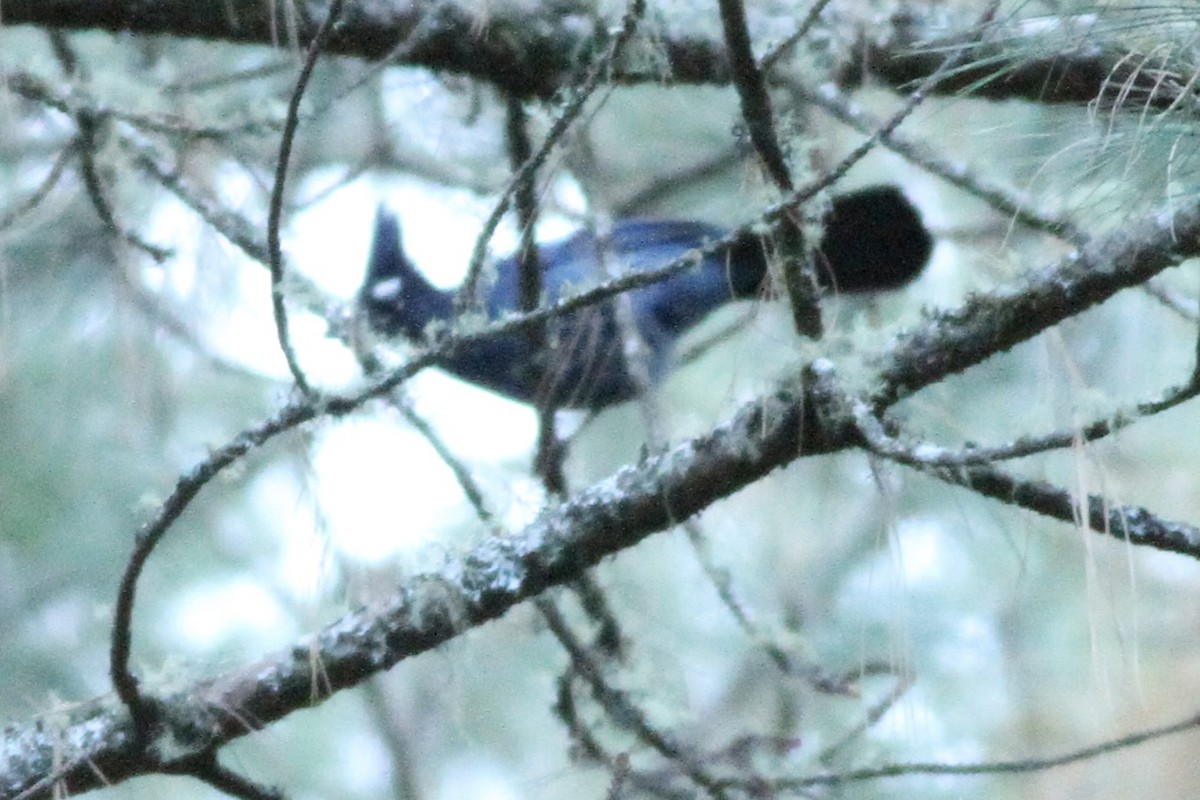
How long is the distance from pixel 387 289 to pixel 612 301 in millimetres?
529

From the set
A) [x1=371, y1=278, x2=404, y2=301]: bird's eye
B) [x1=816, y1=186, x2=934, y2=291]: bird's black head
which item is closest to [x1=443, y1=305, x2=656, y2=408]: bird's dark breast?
[x1=371, y1=278, x2=404, y2=301]: bird's eye

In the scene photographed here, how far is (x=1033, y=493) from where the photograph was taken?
1144 millimetres

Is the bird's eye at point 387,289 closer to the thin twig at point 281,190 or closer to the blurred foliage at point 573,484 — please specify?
the blurred foliage at point 573,484

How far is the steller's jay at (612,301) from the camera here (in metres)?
1.65

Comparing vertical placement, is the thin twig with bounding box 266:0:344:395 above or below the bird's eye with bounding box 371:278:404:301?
above

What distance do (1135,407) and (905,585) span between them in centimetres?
21

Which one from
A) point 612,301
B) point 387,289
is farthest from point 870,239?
point 387,289

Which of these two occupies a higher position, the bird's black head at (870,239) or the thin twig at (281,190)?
the thin twig at (281,190)

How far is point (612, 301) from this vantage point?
1.78m

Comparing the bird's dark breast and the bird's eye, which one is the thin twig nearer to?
the bird's dark breast

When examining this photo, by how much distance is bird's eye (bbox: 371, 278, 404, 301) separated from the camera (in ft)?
7.22

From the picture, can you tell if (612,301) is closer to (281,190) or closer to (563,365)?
(563,365)

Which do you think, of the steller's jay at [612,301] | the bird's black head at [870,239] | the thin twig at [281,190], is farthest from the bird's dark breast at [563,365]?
the thin twig at [281,190]

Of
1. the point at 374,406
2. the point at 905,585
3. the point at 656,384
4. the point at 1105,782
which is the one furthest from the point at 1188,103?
the point at 1105,782
